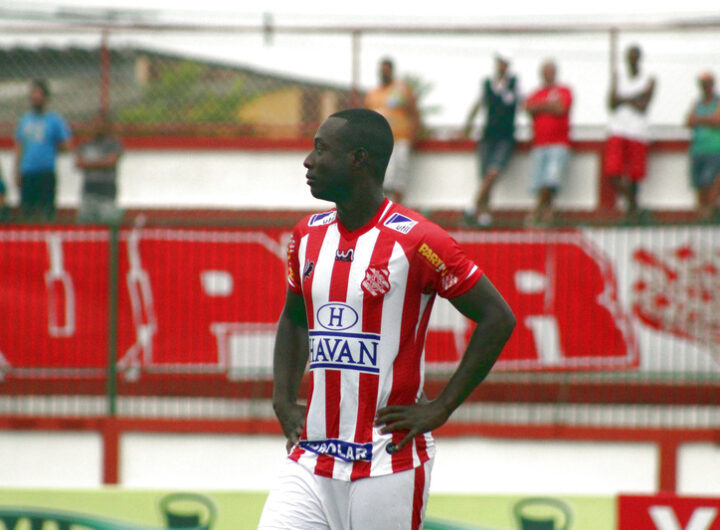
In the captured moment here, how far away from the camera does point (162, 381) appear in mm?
9812

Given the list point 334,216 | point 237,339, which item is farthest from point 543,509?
point 237,339

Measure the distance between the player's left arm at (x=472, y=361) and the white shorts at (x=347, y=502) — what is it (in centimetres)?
16

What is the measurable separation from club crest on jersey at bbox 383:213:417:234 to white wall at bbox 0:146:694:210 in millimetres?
8391

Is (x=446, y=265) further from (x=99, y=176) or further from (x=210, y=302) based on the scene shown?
(x=99, y=176)

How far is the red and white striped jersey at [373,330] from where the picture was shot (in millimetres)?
4023

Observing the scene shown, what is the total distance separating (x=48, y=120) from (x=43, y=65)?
67.9 inches

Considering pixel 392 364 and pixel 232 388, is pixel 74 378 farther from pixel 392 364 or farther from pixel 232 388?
pixel 392 364

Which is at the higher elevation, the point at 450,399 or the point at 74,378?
the point at 450,399

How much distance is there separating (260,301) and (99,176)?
10.3 feet

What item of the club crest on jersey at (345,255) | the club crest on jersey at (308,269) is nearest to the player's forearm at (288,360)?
the club crest on jersey at (308,269)

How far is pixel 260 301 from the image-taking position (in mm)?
9664

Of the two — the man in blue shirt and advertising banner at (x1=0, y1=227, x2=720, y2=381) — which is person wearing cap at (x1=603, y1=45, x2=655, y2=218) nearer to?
advertising banner at (x1=0, y1=227, x2=720, y2=381)

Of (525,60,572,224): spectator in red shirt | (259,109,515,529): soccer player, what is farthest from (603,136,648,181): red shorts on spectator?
(259,109,515,529): soccer player

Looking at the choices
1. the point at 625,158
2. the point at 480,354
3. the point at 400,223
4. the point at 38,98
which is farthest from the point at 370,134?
the point at 38,98
